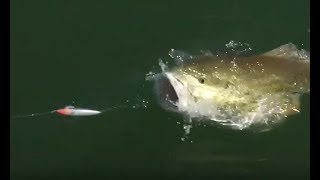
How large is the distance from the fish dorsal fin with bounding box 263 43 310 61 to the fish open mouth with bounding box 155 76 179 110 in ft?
1.76

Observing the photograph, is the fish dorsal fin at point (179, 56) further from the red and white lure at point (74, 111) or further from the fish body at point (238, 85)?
the red and white lure at point (74, 111)

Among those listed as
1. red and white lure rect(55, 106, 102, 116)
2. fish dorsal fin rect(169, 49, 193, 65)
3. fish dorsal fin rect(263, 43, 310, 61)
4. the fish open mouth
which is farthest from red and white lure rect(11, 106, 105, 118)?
fish dorsal fin rect(263, 43, 310, 61)

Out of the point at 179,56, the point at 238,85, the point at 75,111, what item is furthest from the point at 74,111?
the point at 238,85

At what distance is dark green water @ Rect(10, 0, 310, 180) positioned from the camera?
2646mm

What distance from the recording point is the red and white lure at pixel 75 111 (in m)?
2.67

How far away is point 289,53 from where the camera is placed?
270 cm

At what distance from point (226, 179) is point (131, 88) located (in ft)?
2.27

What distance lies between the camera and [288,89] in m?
Result: 2.69

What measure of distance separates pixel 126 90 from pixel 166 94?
21 cm

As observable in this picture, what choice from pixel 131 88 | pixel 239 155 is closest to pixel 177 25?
pixel 131 88

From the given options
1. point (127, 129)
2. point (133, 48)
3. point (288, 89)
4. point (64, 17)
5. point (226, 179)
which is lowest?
point (226, 179)

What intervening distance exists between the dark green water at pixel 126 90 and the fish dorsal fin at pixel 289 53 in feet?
0.10

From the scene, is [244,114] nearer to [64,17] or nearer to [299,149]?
[299,149]

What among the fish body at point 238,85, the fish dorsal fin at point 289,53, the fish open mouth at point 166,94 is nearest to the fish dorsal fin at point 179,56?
the fish body at point 238,85
